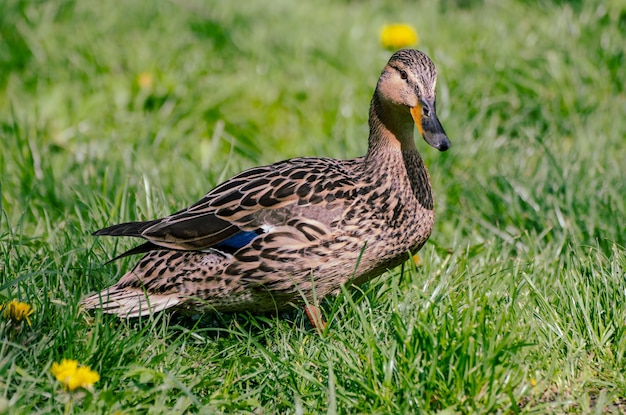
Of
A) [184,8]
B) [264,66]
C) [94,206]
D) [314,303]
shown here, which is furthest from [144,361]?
[184,8]

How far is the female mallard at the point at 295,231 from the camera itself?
12.3 feet

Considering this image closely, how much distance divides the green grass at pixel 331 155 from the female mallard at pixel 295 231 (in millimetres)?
130

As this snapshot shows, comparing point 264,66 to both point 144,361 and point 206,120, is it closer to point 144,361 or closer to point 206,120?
point 206,120

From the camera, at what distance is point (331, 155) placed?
5859 mm

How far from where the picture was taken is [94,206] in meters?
4.74

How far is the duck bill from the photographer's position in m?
3.64

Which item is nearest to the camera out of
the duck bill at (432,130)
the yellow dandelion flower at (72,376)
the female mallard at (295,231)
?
the yellow dandelion flower at (72,376)

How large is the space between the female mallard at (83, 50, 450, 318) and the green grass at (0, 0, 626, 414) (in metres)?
0.13

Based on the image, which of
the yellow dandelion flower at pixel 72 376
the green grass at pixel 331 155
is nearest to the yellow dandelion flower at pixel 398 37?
the green grass at pixel 331 155

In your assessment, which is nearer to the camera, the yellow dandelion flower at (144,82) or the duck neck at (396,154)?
the duck neck at (396,154)

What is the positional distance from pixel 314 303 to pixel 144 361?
0.73 metres

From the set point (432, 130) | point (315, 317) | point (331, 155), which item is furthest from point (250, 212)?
point (331, 155)

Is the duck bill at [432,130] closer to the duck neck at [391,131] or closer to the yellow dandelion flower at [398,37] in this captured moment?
the duck neck at [391,131]

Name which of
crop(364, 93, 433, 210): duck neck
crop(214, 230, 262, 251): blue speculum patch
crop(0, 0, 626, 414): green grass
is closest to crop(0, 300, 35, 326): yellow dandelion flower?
crop(0, 0, 626, 414): green grass
